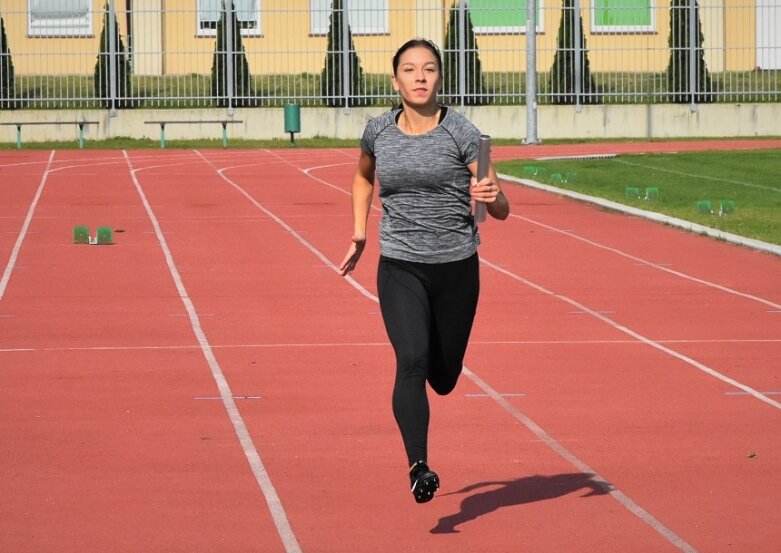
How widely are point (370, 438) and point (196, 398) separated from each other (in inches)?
61.7

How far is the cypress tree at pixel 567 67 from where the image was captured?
41938 mm

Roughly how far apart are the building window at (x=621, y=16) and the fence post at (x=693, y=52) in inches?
48.3

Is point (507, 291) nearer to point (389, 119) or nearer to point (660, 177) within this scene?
point (389, 119)

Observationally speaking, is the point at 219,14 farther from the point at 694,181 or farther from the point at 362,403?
the point at 362,403

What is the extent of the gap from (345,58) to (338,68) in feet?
1.13

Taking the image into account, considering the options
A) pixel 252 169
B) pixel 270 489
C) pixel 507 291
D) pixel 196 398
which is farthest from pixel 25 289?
pixel 252 169

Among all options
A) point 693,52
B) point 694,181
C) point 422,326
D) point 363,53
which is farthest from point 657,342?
point 363,53

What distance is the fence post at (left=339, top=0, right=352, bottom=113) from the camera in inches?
1639

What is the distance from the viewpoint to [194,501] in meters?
7.21

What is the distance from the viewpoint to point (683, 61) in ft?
139

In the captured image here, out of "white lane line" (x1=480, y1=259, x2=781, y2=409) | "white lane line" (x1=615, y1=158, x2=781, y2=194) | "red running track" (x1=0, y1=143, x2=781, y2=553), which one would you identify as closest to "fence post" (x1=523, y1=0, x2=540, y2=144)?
"white lane line" (x1=615, y1=158, x2=781, y2=194)

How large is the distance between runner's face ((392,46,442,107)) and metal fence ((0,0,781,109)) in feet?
114

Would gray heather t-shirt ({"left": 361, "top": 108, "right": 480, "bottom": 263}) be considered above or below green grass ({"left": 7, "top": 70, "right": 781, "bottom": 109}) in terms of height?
below

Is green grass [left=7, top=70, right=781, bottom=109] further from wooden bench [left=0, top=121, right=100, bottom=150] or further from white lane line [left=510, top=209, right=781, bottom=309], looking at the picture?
white lane line [left=510, top=209, right=781, bottom=309]
